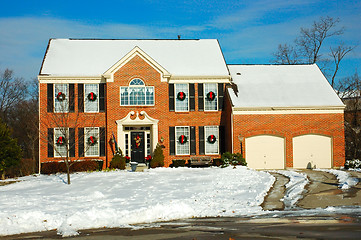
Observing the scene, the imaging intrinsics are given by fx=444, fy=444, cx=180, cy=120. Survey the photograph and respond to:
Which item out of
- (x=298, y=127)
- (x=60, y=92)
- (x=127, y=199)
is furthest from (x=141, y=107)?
(x=127, y=199)

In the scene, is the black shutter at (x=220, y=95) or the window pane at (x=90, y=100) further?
the black shutter at (x=220, y=95)

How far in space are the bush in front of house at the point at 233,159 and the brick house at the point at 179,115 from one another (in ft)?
5.16

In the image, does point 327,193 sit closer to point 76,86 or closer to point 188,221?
point 188,221

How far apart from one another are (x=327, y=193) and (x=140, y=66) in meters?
16.6

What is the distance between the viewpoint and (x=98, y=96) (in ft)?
96.4

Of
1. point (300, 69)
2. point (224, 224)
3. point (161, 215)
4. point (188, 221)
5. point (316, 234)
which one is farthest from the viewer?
point (300, 69)

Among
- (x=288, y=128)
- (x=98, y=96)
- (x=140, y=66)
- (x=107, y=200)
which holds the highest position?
(x=140, y=66)

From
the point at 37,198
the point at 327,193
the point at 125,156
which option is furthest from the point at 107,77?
the point at 327,193

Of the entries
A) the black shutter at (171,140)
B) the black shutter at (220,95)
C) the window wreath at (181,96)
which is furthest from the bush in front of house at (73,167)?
the black shutter at (220,95)

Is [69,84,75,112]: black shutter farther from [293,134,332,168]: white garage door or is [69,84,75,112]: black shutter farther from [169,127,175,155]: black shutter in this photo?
[293,134,332,168]: white garage door

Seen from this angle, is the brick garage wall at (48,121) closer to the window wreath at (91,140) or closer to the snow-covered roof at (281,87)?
the window wreath at (91,140)

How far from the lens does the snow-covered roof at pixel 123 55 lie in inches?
1182

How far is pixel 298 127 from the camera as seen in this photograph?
29016 mm

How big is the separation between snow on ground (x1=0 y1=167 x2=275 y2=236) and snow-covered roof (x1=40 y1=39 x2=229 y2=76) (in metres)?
8.57
